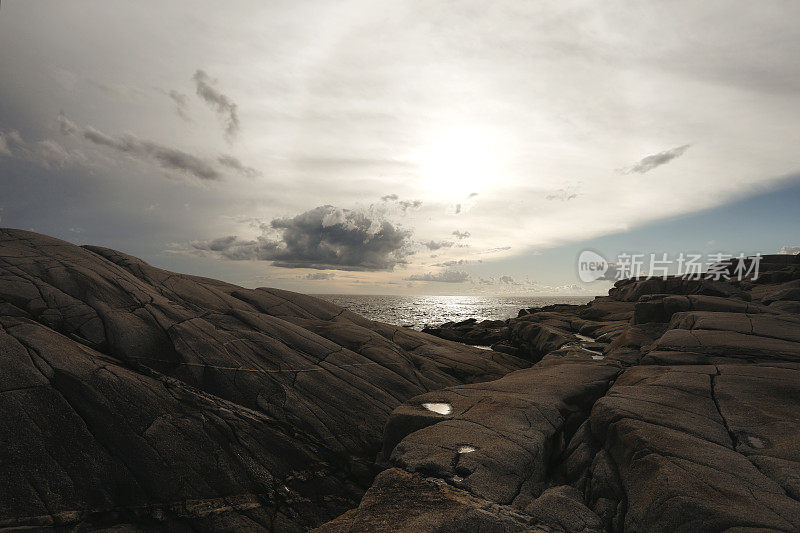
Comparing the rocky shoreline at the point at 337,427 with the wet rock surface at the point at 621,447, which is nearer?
the wet rock surface at the point at 621,447

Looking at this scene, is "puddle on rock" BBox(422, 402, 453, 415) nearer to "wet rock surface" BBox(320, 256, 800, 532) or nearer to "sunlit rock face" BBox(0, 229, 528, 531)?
"wet rock surface" BBox(320, 256, 800, 532)

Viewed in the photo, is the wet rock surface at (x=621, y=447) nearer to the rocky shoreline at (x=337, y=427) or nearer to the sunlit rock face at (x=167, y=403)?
the rocky shoreline at (x=337, y=427)

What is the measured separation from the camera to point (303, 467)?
1024 centimetres

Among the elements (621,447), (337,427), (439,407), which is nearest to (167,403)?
(337,427)

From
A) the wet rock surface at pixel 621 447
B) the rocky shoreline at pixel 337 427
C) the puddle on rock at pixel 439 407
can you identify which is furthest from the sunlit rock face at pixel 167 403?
the wet rock surface at pixel 621 447

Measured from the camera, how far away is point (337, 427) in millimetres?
12164

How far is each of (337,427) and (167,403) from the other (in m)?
5.38

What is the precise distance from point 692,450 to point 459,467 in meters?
4.40

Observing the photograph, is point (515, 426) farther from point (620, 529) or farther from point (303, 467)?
point (303, 467)

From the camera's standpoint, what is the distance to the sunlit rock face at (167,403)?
796 centimetres

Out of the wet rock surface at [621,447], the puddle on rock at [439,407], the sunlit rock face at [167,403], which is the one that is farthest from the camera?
the puddle on rock at [439,407]

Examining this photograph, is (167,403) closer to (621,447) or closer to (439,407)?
(439,407)

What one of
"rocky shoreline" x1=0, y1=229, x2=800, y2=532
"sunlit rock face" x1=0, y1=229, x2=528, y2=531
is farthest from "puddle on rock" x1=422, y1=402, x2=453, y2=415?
"sunlit rock face" x1=0, y1=229, x2=528, y2=531

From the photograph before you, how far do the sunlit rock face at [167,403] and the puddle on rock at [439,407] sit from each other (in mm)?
2856
